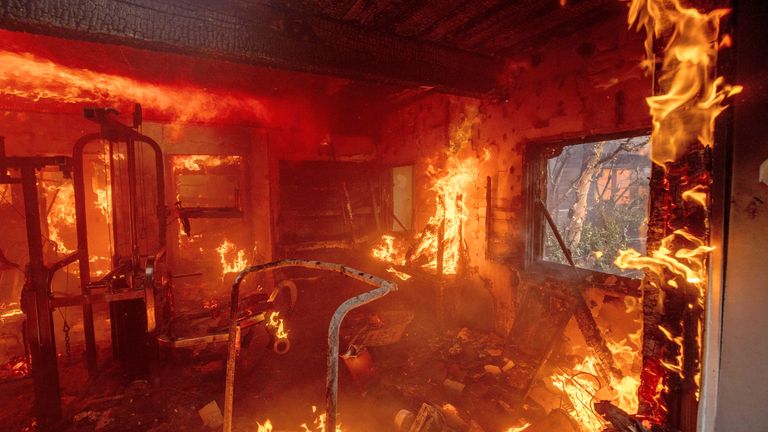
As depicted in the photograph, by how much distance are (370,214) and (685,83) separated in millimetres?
7528

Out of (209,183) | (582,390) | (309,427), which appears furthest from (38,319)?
(209,183)

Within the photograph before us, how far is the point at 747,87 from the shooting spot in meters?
1.57

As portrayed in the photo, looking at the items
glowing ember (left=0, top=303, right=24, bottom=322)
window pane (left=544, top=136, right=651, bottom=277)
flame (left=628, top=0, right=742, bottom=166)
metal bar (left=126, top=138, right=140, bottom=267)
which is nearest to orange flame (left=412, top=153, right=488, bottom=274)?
window pane (left=544, top=136, right=651, bottom=277)

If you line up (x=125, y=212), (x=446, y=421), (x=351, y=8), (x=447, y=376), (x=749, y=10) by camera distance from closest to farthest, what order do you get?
1. (x=749, y=10)
2. (x=351, y=8)
3. (x=446, y=421)
4. (x=447, y=376)
5. (x=125, y=212)

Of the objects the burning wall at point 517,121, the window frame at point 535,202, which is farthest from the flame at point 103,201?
the window frame at point 535,202

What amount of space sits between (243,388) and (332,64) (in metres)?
4.63

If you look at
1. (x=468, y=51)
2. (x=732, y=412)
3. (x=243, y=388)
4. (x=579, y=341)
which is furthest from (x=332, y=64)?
(x=579, y=341)

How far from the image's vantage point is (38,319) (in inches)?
159

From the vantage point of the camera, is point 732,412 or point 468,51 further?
point 468,51

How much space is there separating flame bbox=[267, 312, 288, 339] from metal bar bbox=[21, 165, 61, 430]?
2.57 meters

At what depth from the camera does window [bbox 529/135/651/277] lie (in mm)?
5559

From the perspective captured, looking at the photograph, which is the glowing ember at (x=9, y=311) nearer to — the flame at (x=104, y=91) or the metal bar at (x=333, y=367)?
the flame at (x=104, y=91)

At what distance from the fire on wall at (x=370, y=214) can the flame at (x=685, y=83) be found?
0.01 meters

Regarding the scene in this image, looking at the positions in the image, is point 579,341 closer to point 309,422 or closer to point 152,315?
point 309,422
